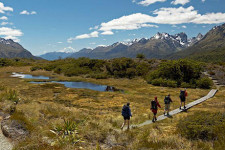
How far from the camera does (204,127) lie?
1154 cm

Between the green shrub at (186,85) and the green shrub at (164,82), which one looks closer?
the green shrub at (186,85)

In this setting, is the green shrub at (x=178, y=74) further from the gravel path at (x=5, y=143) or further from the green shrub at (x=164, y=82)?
the gravel path at (x=5, y=143)

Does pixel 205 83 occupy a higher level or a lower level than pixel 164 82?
higher

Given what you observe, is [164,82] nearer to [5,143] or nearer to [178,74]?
[178,74]

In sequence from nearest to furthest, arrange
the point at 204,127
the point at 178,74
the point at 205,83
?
the point at 204,127 < the point at 205,83 < the point at 178,74

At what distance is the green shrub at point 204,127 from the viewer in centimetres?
1123

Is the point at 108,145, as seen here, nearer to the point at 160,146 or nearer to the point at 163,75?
the point at 160,146

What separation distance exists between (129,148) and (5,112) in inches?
429

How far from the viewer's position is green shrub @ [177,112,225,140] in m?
11.2

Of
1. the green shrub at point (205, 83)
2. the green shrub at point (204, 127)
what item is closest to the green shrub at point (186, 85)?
the green shrub at point (205, 83)

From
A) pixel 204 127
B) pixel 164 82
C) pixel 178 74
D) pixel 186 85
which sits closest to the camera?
pixel 204 127

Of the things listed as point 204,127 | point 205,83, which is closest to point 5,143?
point 204,127

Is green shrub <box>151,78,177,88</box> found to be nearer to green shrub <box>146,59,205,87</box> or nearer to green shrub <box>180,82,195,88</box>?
green shrub <box>146,59,205,87</box>

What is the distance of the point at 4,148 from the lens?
8.76m
